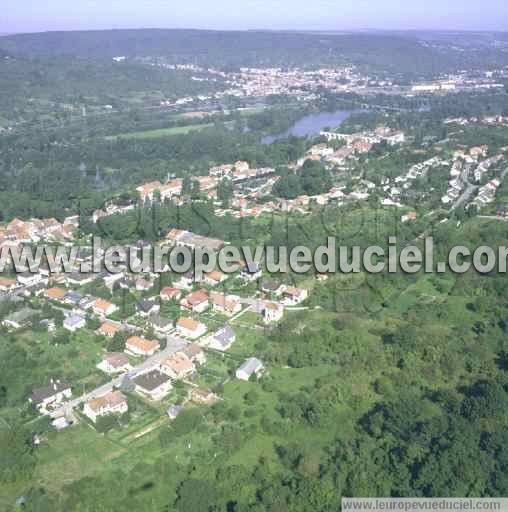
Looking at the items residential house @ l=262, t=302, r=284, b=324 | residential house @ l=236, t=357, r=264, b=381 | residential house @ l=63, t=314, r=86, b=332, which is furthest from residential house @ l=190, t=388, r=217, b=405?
residential house @ l=63, t=314, r=86, b=332

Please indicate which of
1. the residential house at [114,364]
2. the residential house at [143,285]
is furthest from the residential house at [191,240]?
the residential house at [114,364]

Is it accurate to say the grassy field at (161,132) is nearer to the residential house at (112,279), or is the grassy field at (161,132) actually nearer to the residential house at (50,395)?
the residential house at (112,279)

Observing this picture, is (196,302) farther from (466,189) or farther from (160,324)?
(466,189)

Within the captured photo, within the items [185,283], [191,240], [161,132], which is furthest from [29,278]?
[161,132]

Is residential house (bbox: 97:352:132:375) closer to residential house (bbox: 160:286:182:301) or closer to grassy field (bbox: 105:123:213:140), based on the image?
residential house (bbox: 160:286:182:301)

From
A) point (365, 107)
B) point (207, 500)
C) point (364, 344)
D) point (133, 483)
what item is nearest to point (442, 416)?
point (364, 344)

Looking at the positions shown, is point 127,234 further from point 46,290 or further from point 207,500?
point 207,500

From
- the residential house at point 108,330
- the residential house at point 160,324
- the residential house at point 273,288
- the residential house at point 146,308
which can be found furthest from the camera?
the residential house at point 273,288
